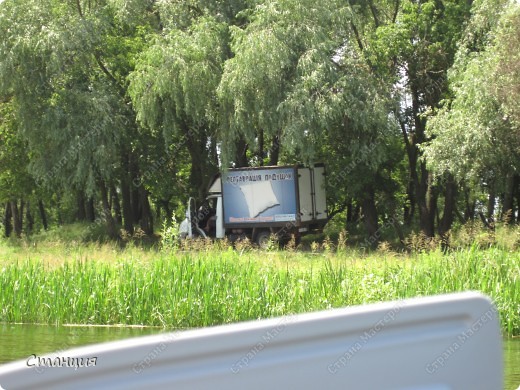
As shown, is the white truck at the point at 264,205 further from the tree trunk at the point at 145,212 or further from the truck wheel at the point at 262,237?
the tree trunk at the point at 145,212

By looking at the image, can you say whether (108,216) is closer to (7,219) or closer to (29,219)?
(7,219)

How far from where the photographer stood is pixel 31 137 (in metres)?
28.3

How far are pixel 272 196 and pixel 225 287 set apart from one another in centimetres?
1454

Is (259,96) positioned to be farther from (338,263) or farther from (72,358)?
(72,358)

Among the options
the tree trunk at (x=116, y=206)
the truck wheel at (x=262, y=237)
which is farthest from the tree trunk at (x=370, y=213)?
the tree trunk at (x=116, y=206)

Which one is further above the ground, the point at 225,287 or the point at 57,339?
the point at 225,287

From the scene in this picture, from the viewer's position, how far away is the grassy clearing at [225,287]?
40.1 ft

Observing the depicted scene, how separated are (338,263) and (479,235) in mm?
3624

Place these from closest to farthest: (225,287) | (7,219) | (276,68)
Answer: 1. (225,287)
2. (276,68)
3. (7,219)

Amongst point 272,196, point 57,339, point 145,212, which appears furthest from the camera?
point 145,212

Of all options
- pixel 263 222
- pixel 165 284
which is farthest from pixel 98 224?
pixel 165 284

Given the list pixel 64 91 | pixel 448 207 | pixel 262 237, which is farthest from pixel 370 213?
pixel 64 91

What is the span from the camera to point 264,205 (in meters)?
27.3

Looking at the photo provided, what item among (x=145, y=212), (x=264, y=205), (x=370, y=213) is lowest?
(x=370, y=213)
